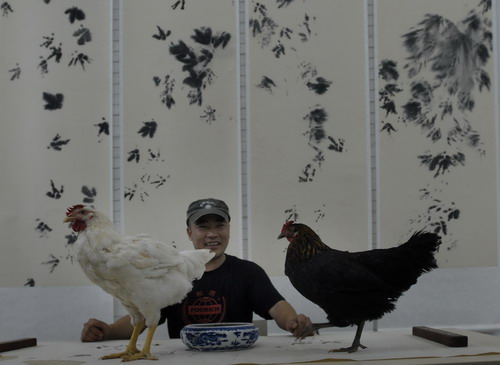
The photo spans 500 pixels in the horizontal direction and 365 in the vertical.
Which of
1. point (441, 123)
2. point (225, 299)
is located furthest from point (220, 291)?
point (441, 123)

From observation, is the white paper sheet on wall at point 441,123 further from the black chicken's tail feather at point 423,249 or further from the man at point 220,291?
the black chicken's tail feather at point 423,249

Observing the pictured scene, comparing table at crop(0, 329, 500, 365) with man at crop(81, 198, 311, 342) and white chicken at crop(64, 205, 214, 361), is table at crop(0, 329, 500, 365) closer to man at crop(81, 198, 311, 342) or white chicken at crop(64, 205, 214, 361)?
white chicken at crop(64, 205, 214, 361)

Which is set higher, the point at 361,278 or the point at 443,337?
the point at 361,278

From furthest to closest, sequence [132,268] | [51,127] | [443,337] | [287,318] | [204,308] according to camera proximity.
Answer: [51,127], [204,308], [287,318], [443,337], [132,268]

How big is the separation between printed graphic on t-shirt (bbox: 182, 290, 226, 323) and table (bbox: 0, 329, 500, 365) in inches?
12.4

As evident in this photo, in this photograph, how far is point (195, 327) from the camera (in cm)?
188

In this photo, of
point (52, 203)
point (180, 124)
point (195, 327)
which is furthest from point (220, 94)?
point (195, 327)

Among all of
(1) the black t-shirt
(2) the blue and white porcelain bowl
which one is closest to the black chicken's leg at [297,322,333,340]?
(2) the blue and white porcelain bowl

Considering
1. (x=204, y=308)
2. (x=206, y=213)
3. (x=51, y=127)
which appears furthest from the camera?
(x=51, y=127)

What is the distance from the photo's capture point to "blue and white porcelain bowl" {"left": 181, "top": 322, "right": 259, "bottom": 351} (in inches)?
71.8

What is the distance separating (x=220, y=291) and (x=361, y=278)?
0.78m

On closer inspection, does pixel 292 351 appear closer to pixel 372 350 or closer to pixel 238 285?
pixel 372 350

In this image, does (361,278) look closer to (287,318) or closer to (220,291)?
(287,318)

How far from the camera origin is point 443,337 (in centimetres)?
192
